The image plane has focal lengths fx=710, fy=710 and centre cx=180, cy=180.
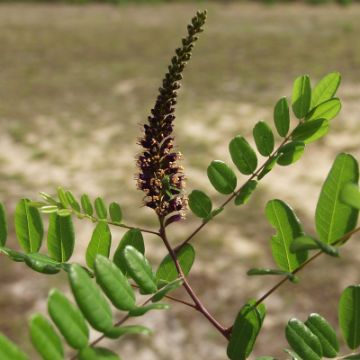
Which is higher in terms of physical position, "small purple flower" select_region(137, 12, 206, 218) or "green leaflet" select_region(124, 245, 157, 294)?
"small purple flower" select_region(137, 12, 206, 218)

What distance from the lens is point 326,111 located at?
29.4 inches

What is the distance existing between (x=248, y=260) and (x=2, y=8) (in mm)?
9046

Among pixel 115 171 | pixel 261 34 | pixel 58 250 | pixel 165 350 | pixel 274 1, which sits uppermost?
pixel 274 1

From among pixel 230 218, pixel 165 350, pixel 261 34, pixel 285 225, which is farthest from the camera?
pixel 261 34

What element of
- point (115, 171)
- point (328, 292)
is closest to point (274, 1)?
Result: point (115, 171)

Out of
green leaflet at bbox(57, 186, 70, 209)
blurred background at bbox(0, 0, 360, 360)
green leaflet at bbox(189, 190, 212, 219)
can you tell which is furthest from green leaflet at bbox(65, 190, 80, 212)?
blurred background at bbox(0, 0, 360, 360)

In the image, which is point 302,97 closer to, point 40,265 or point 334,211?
point 334,211

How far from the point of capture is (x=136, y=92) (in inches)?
315

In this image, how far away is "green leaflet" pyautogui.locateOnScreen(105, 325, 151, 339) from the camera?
476 mm

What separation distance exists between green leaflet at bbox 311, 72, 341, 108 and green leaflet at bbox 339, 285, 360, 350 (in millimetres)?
216

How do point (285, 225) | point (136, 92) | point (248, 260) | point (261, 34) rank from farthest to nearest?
1. point (261, 34)
2. point (136, 92)
3. point (248, 260)
4. point (285, 225)

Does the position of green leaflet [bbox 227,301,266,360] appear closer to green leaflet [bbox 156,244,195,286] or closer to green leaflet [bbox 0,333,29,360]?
green leaflet [bbox 156,244,195,286]

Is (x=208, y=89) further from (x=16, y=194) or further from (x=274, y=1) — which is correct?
(x=274, y=1)

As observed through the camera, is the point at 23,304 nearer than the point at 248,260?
Yes
